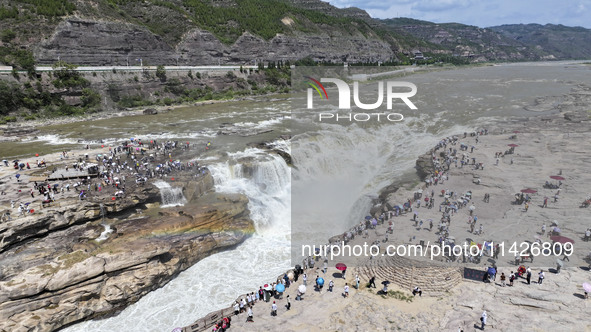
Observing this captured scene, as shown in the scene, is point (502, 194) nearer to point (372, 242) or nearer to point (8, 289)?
point (372, 242)

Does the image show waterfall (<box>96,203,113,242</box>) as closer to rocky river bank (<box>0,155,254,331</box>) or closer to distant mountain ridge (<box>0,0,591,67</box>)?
rocky river bank (<box>0,155,254,331</box>)

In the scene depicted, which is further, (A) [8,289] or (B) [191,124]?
(B) [191,124]

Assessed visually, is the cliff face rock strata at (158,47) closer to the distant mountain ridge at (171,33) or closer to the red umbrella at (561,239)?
the distant mountain ridge at (171,33)

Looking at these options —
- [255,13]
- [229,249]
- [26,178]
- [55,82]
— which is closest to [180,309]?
[229,249]

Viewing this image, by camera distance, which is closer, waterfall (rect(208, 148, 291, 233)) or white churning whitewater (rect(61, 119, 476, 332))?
white churning whitewater (rect(61, 119, 476, 332))

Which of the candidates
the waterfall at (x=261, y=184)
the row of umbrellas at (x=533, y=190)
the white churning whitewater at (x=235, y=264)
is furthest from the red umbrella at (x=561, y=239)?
the waterfall at (x=261, y=184)

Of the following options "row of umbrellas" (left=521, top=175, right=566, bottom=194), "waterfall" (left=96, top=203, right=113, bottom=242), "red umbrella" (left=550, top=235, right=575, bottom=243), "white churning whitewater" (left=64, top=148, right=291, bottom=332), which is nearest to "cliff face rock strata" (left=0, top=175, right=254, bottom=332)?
"waterfall" (left=96, top=203, right=113, bottom=242)
